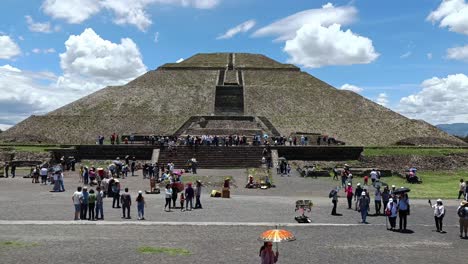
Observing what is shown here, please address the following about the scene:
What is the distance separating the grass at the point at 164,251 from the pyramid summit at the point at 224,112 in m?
36.9

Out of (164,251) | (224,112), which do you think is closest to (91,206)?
(164,251)

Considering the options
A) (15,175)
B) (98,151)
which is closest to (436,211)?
(15,175)

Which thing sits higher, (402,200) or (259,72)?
(259,72)

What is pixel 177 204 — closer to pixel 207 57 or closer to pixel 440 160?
pixel 440 160

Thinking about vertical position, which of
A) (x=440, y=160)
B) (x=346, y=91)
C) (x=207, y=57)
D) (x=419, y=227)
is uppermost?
(x=207, y=57)

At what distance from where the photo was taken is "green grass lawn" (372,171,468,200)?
26.0 m

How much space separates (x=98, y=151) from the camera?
132 ft

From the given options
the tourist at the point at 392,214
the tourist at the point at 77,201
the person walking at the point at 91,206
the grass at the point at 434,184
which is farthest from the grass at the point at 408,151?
the tourist at the point at 77,201

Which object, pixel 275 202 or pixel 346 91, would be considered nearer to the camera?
pixel 275 202

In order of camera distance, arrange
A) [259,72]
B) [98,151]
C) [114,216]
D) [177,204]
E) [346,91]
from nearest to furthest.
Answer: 1. [114,216]
2. [177,204]
3. [98,151]
4. [346,91]
5. [259,72]

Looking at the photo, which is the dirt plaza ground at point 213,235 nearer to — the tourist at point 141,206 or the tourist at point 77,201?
the tourist at point 141,206

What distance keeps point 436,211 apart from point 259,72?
65.1m

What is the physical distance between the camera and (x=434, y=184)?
101 feet

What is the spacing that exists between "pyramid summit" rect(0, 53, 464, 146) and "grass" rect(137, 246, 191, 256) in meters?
36.9
